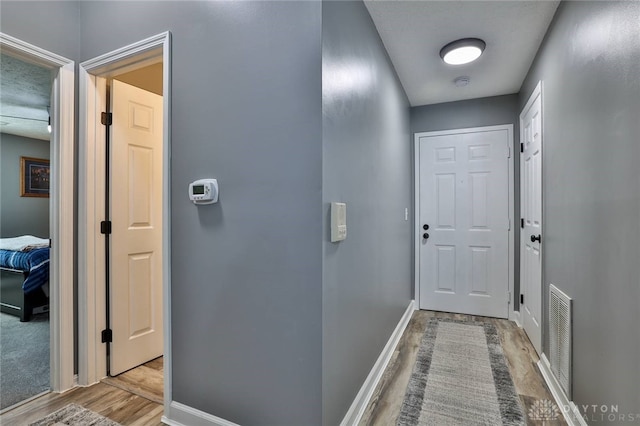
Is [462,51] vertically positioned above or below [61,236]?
above

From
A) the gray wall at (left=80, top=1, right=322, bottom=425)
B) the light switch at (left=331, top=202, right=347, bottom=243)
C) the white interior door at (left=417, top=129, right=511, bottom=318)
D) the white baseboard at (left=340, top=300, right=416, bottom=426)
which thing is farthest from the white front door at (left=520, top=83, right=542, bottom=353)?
the gray wall at (left=80, top=1, right=322, bottom=425)

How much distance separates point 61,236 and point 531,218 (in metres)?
3.64

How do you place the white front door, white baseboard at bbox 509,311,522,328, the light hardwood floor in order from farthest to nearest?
white baseboard at bbox 509,311,522,328
the white front door
the light hardwood floor

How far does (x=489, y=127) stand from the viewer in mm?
3432

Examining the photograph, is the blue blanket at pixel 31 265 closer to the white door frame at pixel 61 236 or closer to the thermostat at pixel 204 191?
the white door frame at pixel 61 236

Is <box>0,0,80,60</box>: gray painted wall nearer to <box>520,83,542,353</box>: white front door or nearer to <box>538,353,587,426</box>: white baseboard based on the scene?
<box>520,83,542,353</box>: white front door

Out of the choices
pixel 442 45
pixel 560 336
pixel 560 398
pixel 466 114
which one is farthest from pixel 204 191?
pixel 466 114

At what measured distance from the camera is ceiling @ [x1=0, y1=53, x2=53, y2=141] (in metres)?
3.03

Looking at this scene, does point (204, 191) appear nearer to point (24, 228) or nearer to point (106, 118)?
point (106, 118)

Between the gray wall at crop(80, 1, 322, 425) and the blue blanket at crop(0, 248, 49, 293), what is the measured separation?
2.88m

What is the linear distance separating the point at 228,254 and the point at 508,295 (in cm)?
318

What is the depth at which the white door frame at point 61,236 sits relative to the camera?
1950mm

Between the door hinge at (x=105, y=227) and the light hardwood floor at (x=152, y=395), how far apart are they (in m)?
1.01

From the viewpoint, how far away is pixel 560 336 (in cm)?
192
